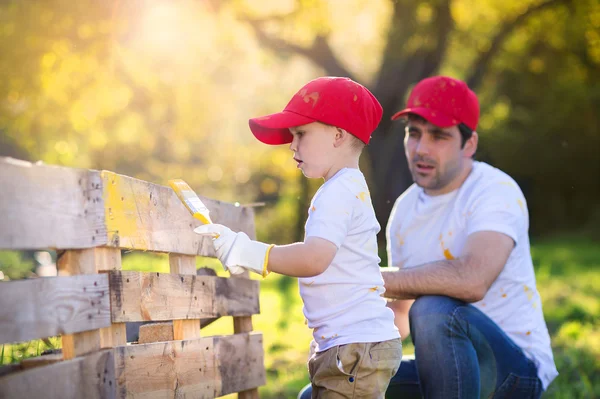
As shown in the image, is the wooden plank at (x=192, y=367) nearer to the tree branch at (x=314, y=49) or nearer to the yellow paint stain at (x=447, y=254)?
the yellow paint stain at (x=447, y=254)

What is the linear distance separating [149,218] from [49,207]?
53 cm

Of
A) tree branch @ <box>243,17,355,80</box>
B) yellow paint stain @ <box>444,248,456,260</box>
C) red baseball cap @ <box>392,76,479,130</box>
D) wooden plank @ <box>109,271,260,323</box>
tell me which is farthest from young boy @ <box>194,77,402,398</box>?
tree branch @ <box>243,17,355,80</box>

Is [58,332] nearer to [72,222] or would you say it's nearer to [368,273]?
[72,222]

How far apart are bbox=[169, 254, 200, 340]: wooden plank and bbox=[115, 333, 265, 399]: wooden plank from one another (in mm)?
38

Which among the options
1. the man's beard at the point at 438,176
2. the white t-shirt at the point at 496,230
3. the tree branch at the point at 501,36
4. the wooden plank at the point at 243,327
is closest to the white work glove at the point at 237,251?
the wooden plank at the point at 243,327

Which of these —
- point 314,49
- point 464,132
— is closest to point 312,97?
point 464,132

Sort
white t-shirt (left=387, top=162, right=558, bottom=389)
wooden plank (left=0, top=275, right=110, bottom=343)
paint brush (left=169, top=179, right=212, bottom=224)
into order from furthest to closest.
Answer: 1. white t-shirt (left=387, top=162, right=558, bottom=389)
2. paint brush (left=169, top=179, right=212, bottom=224)
3. wooden plank (left=0, top=275, right=110, bottom=343)

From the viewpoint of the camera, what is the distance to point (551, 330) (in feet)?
23.5

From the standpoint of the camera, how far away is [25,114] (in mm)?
13727

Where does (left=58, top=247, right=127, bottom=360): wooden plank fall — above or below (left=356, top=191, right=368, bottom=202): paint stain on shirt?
below

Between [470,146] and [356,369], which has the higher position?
[470,146]

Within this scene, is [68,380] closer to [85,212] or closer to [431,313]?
[85,212]

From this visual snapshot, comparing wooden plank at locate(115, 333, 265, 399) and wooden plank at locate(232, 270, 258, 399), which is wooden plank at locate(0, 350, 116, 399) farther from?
wooden plank at locate(232, 270, 258, 399)

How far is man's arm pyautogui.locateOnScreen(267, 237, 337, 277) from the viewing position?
7.50 feet
